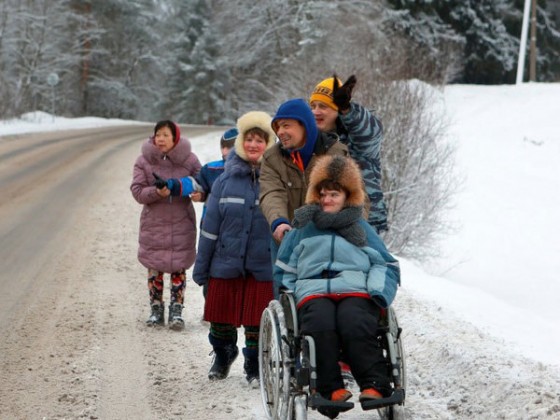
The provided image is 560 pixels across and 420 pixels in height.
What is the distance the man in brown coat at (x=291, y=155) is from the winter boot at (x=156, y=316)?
99.2 inches

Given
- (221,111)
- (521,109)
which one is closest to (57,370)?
(521,109)

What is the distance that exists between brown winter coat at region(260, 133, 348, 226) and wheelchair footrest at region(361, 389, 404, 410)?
1421mm

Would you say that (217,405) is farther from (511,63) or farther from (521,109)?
(511,63)

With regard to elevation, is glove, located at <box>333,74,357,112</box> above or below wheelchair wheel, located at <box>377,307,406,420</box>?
above

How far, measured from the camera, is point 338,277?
4633 mm

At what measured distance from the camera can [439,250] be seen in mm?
16953

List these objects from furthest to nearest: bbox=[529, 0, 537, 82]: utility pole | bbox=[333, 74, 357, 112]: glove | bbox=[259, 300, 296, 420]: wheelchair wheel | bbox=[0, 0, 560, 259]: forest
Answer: bbox=[529, 0, 537, 82]: utility pole
bbox=[0, 0, 560, 259]: forest
bbox=[333, 74, 357, 112]: glove
bbox=[259, 300, 296, 420]: wheelchair wheel

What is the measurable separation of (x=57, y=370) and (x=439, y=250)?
11.9 metres

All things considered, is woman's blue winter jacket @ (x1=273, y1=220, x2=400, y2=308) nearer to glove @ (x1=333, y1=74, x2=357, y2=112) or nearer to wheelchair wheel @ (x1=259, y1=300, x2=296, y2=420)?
wheelchair wheel @ (x1=259, y1=300, x2=296, y2=420)

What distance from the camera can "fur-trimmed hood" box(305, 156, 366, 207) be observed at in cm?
479

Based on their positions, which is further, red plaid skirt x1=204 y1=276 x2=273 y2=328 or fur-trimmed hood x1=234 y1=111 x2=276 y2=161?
fur-trimmed hood x1=234 y1=111 x2=276 y2=161

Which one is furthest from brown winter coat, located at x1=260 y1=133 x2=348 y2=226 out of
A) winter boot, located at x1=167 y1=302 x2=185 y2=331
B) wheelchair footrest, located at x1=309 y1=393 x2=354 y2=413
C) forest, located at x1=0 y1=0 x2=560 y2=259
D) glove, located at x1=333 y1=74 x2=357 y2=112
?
forest, located at x1=0 y1=0 x2=560 y2=259

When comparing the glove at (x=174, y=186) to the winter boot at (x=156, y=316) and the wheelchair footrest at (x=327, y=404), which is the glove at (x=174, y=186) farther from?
the wheelchair footrest at (x=327, y=404)

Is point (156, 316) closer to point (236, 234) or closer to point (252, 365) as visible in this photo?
point (252, 365)
